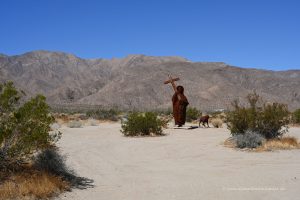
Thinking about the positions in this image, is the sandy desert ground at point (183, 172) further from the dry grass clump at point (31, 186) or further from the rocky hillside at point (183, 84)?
the rocky hillside at point (183, 84)

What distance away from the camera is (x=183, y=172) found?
13.8 m

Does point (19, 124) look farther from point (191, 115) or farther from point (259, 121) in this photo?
point (191, 115)

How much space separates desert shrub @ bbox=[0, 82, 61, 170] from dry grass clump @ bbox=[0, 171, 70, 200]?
523 millimetres

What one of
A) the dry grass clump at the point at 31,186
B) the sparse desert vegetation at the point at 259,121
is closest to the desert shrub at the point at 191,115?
the sparse desert vegetation at the point at 259,121

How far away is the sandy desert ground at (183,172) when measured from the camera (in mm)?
10727

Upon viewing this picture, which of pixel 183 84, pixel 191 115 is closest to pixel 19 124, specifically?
pixel 191 115

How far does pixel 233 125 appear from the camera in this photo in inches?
896

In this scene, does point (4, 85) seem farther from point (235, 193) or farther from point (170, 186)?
point (235, 193)

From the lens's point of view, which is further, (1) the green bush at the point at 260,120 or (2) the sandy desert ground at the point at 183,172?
(1) the green bush at the point at 260,120

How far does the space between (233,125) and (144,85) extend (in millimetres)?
97714

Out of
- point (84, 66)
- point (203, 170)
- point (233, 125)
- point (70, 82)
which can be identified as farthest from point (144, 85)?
point (203, 170)

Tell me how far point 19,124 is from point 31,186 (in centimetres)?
182

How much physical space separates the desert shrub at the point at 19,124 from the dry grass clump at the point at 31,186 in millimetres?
523

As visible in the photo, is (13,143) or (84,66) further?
(84,66)
